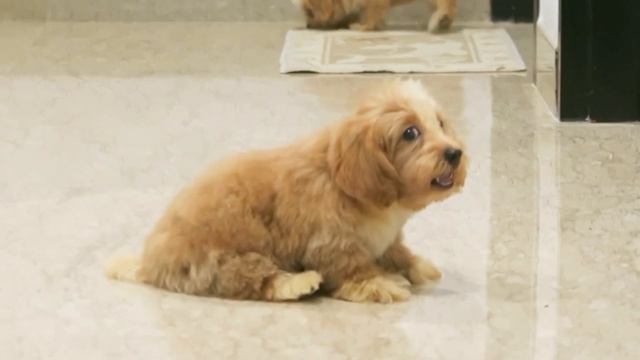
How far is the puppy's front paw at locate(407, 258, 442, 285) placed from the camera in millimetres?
2020

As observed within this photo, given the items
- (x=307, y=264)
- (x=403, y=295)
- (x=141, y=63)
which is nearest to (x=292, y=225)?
(x=307, y=264)

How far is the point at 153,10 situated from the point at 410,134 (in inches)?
105

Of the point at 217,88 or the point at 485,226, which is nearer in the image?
the point at 485,226

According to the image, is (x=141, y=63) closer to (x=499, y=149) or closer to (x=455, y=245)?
(x=499, y=149)

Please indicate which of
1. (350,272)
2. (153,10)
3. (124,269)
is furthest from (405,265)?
(153,10)

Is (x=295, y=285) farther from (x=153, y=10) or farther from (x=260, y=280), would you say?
(x=153, y=10)

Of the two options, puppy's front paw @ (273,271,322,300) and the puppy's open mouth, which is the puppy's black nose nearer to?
the puppy's open mouth

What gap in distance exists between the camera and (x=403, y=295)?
6.40ft

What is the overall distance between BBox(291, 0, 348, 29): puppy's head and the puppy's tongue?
227cm

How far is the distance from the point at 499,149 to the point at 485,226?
0.52 m

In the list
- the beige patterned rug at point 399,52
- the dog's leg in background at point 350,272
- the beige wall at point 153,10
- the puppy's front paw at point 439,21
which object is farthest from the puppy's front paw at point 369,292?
the beige wall at point 153,10

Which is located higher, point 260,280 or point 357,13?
point 260,280

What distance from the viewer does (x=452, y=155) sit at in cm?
183

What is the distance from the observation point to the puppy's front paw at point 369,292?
1926mm
